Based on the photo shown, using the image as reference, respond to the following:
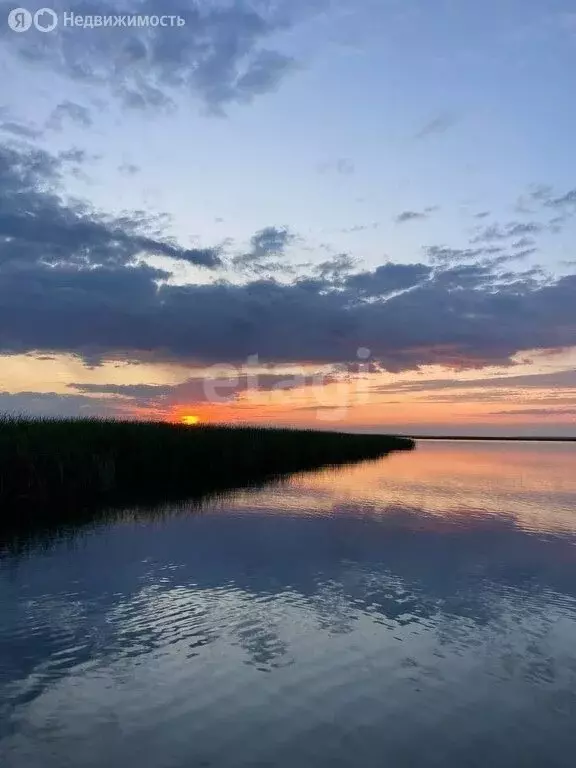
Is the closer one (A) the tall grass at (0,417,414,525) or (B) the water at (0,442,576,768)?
(B) the water at (0,442,576,768)

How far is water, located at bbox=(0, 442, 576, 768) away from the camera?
5746 millimetres

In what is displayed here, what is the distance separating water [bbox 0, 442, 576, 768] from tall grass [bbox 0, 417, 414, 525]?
14.5 feet

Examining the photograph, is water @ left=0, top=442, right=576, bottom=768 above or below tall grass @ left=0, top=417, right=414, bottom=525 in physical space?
below

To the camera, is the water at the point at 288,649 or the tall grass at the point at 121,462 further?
the tall grass at the point at 121,462

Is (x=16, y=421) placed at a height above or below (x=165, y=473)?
above

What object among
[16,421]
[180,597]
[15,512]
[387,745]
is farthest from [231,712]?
[16,421]

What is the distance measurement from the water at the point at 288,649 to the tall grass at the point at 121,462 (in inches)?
174

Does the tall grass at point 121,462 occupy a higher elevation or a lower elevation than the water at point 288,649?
higher

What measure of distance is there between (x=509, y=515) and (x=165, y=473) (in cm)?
1379

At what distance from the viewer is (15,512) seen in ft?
57.5

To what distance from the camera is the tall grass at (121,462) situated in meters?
18.7

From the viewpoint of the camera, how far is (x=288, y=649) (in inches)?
314

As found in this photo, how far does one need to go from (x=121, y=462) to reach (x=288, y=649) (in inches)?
711

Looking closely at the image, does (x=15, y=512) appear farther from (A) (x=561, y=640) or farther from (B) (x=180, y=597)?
(A) (x=561, y=640)
